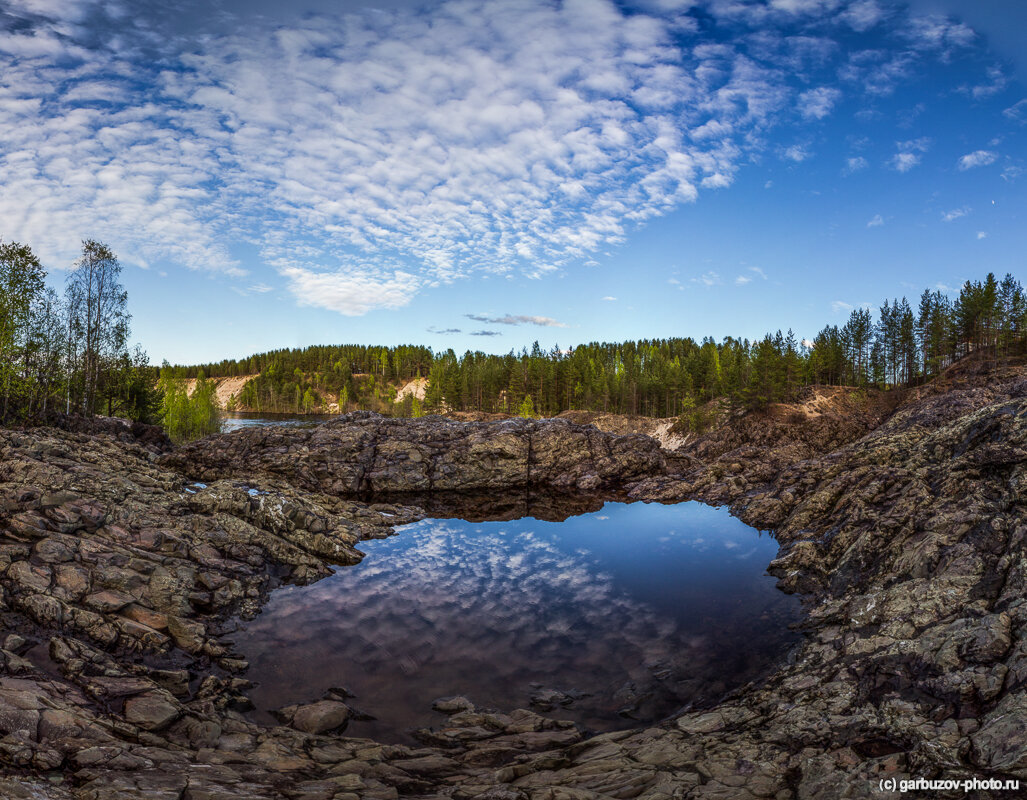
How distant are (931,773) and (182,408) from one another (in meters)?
102

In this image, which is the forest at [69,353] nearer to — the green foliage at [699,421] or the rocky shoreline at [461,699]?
the rocky shoreline at [461,699]

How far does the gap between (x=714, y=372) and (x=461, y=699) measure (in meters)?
110

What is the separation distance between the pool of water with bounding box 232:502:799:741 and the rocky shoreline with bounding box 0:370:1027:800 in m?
0.84

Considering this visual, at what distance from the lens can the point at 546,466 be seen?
37906 millimetres

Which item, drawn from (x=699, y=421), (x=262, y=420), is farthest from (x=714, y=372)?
(x=262, y=420)

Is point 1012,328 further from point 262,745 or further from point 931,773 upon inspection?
point 262,745

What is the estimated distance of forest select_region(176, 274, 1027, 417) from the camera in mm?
74812

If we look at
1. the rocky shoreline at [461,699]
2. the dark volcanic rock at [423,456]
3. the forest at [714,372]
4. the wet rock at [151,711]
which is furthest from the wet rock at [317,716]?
the forest at [714,372]

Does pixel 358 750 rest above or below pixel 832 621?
below

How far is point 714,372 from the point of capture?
10869cm

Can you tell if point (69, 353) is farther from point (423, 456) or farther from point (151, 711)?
point (151, 711)

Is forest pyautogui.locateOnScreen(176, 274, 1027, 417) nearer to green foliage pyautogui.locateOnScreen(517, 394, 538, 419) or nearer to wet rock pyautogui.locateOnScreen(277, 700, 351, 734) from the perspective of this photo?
green foliage pyautogui.locateOnScreen(517, 394, 538, 419)

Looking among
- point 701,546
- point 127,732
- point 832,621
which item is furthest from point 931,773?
point 701,546

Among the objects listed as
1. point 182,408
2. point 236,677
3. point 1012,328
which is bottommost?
point 236,677
